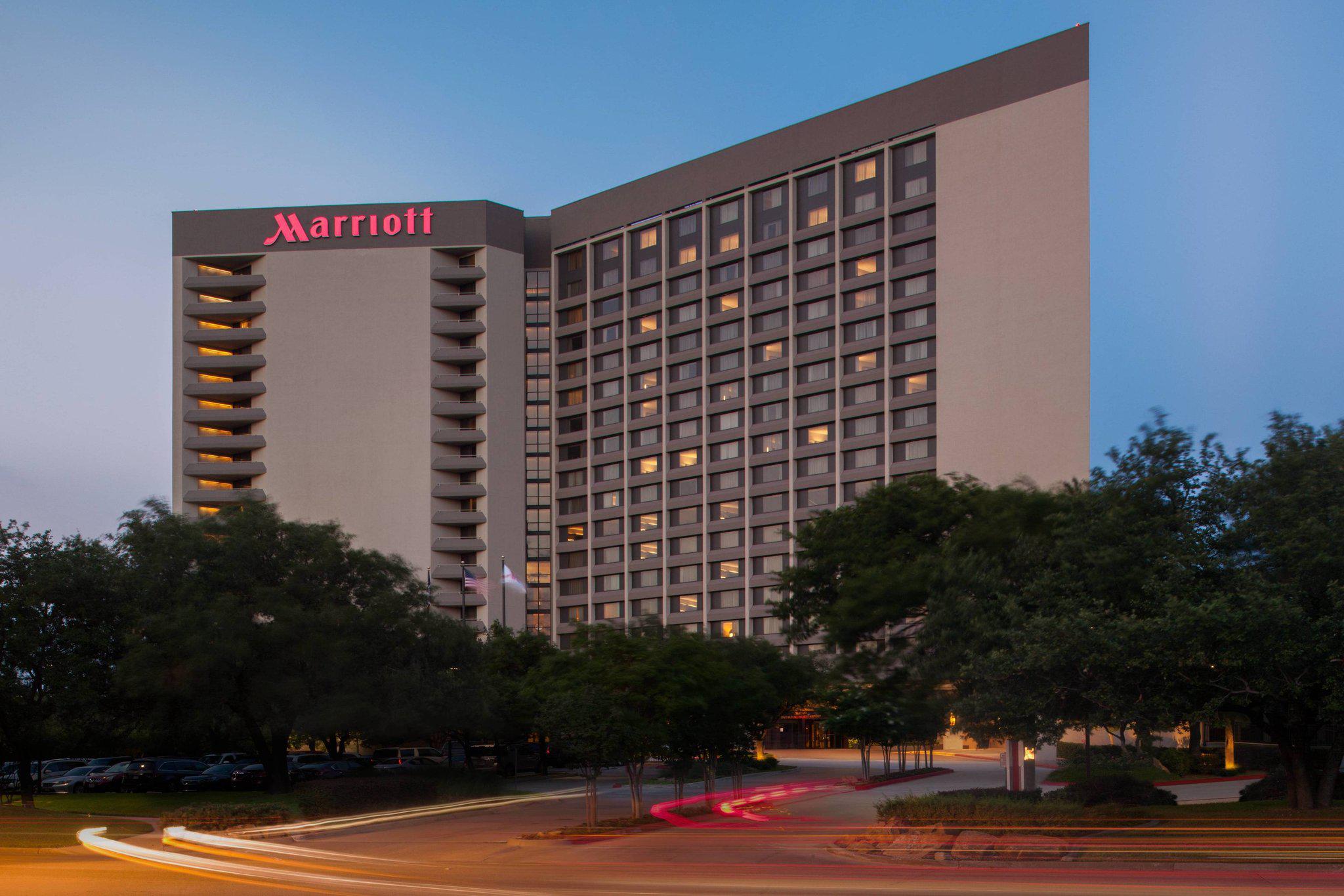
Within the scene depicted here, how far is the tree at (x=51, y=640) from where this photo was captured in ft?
143

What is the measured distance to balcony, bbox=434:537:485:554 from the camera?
109 meters

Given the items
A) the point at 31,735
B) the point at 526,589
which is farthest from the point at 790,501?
the point at 31,735

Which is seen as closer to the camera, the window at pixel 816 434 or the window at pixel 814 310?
the window at pixel 816 434

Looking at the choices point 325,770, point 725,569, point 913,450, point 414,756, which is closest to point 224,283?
point 725,569

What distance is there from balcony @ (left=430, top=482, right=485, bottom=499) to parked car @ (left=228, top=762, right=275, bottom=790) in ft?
179

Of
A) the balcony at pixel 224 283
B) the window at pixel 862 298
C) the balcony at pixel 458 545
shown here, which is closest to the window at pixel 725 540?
the balcony at pixel 458 545

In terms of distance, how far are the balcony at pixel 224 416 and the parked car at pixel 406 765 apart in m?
51.4

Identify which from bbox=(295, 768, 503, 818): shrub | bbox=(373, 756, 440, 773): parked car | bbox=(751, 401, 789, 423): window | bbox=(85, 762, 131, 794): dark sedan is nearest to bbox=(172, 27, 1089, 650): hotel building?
bbox=(751, 401, 789, 423): window

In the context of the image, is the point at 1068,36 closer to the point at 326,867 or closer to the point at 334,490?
the point at 334,490

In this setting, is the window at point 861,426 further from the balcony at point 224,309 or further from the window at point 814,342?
the balcony at point 224,309

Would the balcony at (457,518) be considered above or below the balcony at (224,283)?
below

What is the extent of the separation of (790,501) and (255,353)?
52078 millimetres

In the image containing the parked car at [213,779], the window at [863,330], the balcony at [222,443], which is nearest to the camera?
the parked car at [213,779]

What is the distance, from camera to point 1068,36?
303 feet
